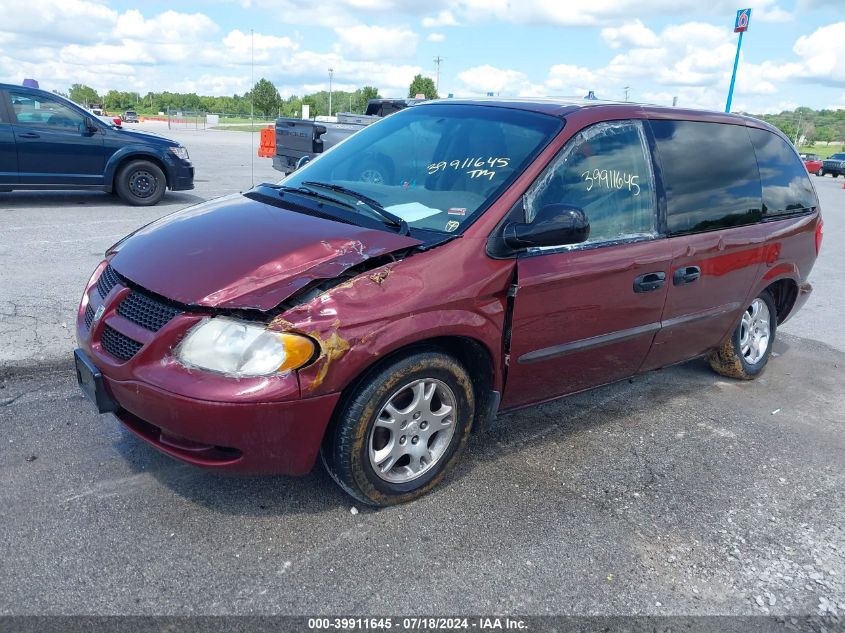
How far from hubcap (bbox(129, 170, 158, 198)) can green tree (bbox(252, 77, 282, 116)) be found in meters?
69.6

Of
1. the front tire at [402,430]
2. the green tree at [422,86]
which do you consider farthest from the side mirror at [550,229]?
the green tree at [422,86]

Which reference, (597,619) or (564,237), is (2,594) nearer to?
(597,619)

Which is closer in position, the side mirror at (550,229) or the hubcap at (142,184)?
the side mirror at (550,229)

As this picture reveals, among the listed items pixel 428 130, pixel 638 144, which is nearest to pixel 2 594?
pixel 428 130

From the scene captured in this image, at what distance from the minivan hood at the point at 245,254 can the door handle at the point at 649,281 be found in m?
1.33

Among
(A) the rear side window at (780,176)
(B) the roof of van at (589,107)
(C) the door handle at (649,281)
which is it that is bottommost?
(C) the door handle at (649,281)

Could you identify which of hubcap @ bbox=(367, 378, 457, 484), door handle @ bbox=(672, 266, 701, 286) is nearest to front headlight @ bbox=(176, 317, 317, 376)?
hubcap @ bbox=(367, 378, 457, 484)

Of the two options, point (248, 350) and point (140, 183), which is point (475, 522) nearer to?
point (248, 350)

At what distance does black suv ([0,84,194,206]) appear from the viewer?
9.60m

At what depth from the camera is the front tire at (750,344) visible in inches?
191

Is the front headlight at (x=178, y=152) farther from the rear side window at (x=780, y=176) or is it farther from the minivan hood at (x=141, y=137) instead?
the rear side window at (x=780, y=176)

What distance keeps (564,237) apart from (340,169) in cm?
143

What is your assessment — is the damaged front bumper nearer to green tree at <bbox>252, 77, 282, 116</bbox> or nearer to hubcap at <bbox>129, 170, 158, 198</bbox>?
hubcap at <bbox>129, 170, 158, 198</bbox>

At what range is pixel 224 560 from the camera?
106 inches
